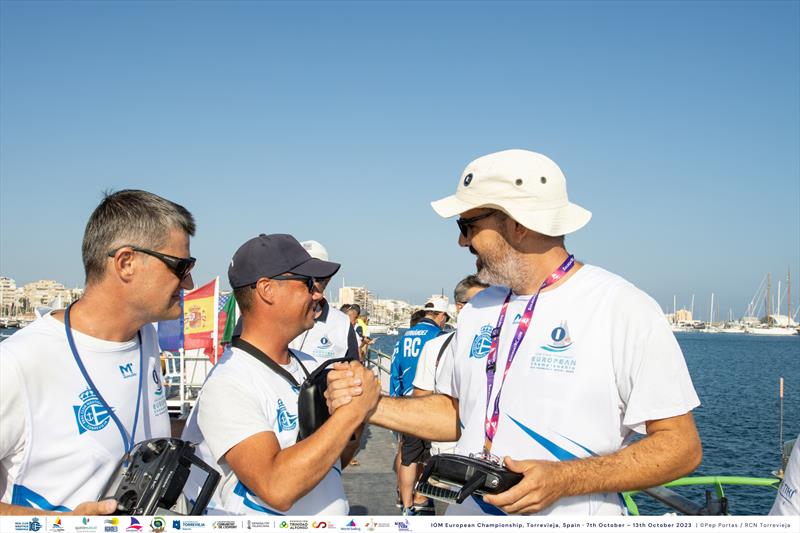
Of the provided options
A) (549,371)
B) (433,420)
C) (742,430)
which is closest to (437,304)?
(433,420)

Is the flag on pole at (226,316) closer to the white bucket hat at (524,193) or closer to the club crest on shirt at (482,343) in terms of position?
the club crest on shirt at (482,343)

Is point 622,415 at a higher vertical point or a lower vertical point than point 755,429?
higher

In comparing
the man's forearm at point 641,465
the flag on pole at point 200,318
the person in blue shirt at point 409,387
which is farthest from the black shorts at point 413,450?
the flag on pole at point 200,318

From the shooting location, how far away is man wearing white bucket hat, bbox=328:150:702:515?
223cm

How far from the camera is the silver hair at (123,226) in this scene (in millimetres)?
2564

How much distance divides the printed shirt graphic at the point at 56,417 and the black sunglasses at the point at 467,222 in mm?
1504

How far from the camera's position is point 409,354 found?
667 cm

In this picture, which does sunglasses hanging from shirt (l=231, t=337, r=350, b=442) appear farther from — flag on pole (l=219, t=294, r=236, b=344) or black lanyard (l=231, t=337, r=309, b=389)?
flag on pole (l=219, t=294, r=236, b=344)

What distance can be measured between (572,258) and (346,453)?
4.32 ft

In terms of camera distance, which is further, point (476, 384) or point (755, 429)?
point (755, 429)

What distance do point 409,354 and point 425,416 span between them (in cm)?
378

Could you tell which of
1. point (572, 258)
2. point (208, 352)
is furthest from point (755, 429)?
point (572, 258)

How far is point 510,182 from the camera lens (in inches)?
101

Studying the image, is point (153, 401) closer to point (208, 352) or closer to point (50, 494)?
point (50, 494)
